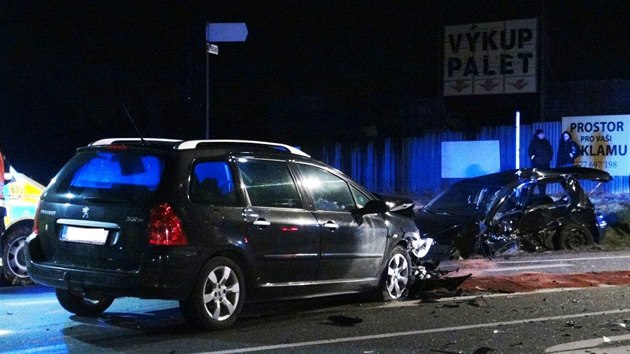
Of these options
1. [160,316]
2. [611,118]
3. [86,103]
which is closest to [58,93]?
[86,103]

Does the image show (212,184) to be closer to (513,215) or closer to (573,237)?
(513,215)

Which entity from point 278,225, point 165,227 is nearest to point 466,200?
point 278,225

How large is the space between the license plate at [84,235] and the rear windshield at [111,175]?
0.98ft

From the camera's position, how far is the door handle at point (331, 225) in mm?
8344

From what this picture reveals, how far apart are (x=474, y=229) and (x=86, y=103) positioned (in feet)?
56.2

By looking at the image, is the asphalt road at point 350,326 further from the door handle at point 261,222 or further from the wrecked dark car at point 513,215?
the wrecked dark car at point 513,215

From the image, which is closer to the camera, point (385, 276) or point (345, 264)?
point (345, 264)

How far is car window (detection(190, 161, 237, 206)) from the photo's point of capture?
7362 mm

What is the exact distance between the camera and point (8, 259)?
1030cm

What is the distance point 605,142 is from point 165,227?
18.0 metres

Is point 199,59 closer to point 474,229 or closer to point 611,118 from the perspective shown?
point 474,229

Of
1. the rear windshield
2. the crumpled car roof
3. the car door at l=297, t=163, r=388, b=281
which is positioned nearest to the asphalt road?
the car door at l=297, t=163, r=388, b=281

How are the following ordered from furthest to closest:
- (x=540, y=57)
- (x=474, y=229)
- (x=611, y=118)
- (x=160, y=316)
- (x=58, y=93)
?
(x=58, y=93) < (x=540, y=57) < (x=611, y=118) < (x=474, y=229) < (x=160, y=316)

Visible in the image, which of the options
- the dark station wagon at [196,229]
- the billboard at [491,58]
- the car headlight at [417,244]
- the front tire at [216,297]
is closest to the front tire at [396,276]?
the car headlight at [417,244]
